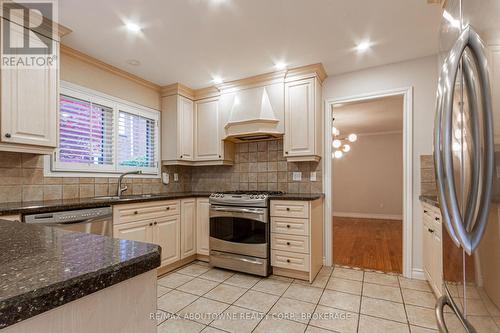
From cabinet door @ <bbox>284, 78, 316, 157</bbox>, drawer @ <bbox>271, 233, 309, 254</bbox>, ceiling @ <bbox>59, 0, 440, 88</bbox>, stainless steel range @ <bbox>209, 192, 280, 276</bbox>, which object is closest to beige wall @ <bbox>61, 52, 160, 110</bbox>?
ceiling @ <bbox>59, 0, 440, 88</bbox>

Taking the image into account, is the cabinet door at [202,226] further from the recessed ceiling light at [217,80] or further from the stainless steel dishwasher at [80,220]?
the recessed ceiling light at [217,80]

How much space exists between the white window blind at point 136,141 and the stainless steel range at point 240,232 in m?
1.12

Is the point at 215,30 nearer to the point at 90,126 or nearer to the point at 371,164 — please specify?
the point at 90,126

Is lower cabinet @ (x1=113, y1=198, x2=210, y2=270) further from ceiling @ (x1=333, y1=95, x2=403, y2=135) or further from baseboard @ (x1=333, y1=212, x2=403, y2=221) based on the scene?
baseboard @ (x1=333, y1=212, x2=403, y2=221)

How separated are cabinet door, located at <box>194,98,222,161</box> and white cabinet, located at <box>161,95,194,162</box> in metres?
0.11

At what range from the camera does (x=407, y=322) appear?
6.23ft

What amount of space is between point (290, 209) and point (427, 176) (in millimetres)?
1530

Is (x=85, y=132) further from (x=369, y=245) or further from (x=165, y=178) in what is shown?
(x=369, y=245)

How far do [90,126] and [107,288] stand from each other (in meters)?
2.80

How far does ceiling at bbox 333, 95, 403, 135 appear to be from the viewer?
444 centimetres

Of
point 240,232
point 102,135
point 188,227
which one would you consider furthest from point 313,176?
point 102,135

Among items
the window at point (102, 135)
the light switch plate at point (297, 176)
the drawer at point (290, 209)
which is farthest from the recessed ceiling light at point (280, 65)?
the window at point (102, 135)

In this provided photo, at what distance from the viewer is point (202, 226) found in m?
3.29

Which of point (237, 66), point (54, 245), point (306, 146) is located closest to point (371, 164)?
point (306, 146)
